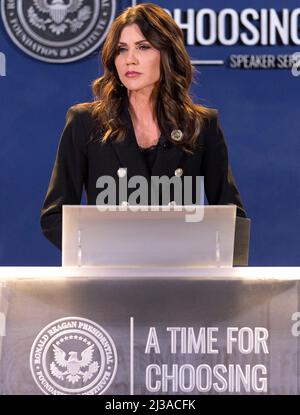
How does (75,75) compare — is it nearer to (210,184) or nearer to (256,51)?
(256,51)

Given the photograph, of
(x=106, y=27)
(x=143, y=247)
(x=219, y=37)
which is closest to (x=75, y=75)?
(x=106, y=27)

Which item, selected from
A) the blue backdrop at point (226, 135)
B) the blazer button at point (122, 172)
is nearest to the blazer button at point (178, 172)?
the blazer button at point (122, 172)

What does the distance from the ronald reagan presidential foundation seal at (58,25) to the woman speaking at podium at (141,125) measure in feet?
5.17

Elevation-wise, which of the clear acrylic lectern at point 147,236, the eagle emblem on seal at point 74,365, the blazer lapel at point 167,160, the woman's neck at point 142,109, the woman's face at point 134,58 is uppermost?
the woman's face at point 134,58

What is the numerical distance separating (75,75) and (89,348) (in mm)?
2593

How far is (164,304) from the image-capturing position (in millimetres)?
2154

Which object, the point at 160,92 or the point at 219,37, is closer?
the point at 160,92

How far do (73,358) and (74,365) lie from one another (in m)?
0.02

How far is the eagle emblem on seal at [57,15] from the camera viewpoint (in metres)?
4.53

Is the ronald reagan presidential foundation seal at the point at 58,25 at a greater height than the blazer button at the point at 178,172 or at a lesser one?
greater

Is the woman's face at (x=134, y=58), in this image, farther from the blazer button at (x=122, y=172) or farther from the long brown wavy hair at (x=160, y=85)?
the blazer button at (x=122, y=172)

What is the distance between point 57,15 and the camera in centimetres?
454
